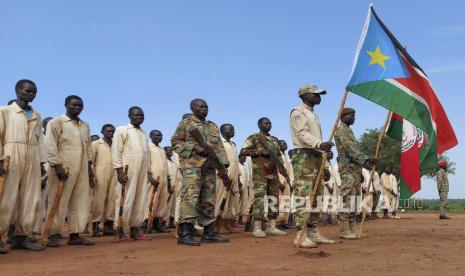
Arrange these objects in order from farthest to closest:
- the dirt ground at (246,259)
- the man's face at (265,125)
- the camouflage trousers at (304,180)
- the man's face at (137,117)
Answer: the man's face at (265,125) → the man's face at (137,117) → the camouflage trousers at (304,180) → the dirt ground at (246,259)

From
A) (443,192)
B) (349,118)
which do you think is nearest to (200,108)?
(349,118)

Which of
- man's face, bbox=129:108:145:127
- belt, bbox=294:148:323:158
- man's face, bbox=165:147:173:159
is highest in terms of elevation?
man's face, bbox=129:108:145:127

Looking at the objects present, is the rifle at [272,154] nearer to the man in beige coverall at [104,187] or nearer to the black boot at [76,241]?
the man in beige coverall at [104,187]

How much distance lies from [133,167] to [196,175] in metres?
1.29

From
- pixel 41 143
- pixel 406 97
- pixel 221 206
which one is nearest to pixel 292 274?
pixel 406 97

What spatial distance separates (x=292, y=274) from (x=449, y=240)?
4.54 m

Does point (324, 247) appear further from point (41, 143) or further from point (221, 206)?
point (41, 143)

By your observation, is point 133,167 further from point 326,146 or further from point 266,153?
point 326,146

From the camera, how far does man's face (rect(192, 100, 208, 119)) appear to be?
780 cm

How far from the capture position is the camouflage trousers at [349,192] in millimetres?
8141

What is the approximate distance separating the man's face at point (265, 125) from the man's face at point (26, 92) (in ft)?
14.2

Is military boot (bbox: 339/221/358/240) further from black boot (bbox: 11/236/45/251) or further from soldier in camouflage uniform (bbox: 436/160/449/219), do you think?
soldier in camouflage uniform (bbox: 436/160/449/219)

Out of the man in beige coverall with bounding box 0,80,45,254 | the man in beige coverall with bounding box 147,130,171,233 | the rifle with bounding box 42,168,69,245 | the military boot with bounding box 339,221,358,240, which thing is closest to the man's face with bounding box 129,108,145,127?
the rifle with bounding box 42,168,69,245

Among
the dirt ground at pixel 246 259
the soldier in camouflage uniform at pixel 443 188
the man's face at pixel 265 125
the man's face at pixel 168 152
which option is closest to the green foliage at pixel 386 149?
the soldier in camouflage uniform at pixel 443 188
